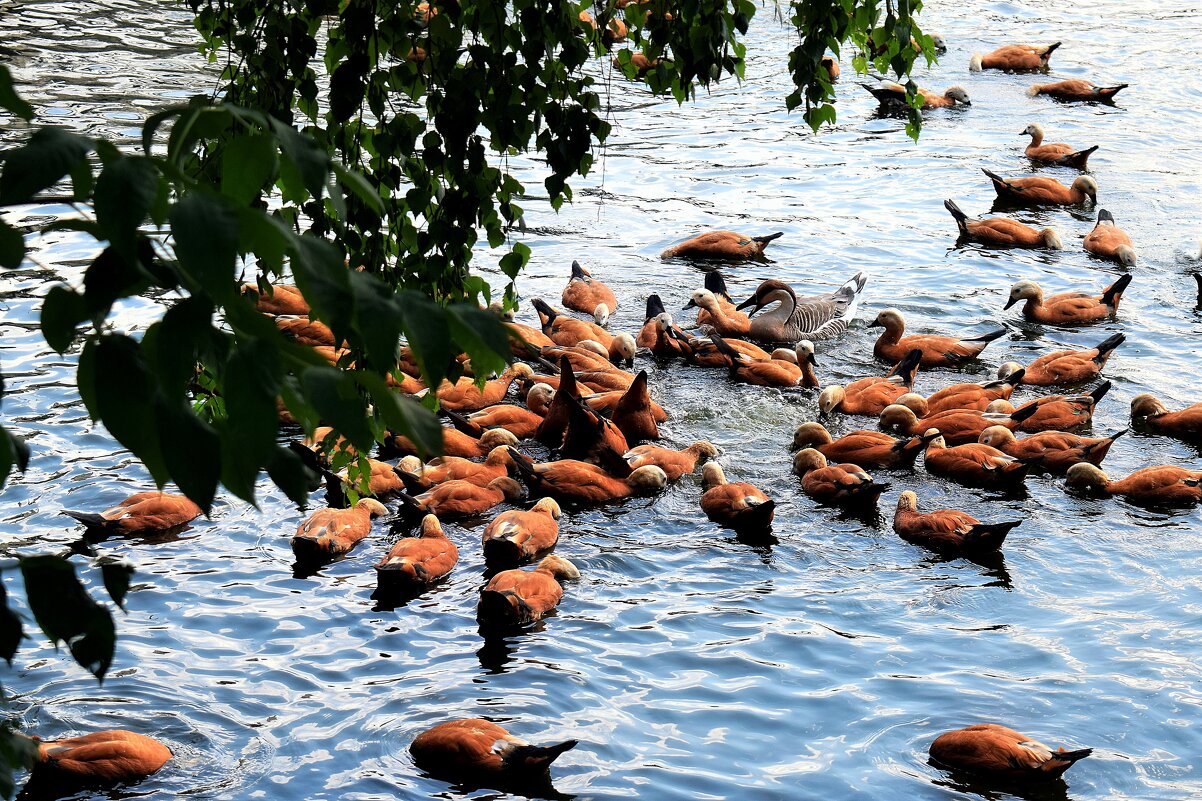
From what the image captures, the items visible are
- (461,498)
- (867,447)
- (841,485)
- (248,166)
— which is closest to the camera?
(248,166)

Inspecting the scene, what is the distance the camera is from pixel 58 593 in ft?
6.26

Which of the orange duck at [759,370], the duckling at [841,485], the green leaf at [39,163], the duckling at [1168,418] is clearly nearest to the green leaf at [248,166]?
the green leaf at [39,163]

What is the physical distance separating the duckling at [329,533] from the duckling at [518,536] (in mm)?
846

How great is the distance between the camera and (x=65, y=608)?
1.91 meters

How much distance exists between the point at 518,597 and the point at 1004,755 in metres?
2.83

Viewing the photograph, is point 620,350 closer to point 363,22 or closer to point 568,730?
point 568,730

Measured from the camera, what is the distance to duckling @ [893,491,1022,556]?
826cm

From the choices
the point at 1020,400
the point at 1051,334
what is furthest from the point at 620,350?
the point at 1051,334

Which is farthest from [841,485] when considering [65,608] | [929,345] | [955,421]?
[65,608]

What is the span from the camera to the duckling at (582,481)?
9156mm

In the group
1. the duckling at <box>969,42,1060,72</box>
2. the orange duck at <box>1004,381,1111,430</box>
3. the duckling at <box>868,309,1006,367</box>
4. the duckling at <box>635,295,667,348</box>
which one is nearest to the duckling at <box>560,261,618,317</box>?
the duckling at <box>635,295,667,348</box>

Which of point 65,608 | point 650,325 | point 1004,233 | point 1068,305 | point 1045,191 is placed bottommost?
point 650,325

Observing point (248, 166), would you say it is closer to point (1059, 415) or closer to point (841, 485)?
point (841, 485)

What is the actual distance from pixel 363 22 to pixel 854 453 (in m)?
6.51
